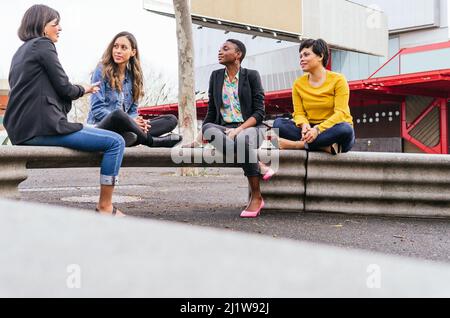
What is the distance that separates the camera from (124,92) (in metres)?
4.98

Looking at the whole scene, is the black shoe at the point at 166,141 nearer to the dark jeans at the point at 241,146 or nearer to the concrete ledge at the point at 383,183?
the dark jeans at the point at 241,146

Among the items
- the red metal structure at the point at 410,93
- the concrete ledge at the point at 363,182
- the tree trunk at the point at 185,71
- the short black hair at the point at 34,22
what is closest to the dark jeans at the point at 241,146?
the concrete ledge at the point at 363,182

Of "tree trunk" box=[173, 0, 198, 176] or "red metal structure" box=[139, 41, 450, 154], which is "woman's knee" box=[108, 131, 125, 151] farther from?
"red metal structure" box=[139, 41, 450, 154]

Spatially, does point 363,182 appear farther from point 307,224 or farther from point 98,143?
point 98,143

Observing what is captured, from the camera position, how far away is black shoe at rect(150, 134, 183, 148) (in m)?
4.93

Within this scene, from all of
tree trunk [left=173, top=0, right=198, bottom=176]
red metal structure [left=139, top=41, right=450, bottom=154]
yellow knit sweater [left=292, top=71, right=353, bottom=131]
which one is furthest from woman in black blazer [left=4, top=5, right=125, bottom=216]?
red metal structure [left=139, top=41, right=450, bottom=154]

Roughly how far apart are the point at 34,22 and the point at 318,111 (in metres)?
2.64

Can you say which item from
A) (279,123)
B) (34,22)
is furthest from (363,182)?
(34,22)

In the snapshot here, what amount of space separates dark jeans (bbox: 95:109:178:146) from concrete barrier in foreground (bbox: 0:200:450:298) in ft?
3.72

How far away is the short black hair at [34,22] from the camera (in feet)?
13.8

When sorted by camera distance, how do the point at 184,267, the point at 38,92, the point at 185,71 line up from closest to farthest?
1. the point at 184,267
2. the point at 38,92
3. the point at 185,71

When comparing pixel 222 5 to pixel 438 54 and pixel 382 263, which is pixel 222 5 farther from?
pixel 382 263
